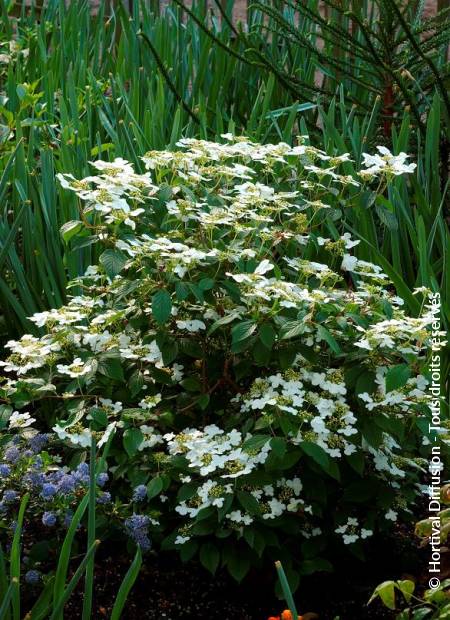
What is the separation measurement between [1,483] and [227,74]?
7.37 ft

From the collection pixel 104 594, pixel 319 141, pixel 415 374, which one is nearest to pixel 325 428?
pixel 415 374

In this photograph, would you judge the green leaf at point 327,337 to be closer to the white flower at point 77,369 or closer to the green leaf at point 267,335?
the green leaf at point 267,335

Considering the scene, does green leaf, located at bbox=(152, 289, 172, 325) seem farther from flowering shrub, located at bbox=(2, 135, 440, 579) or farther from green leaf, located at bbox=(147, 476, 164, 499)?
green leaf, located at bbox=(147, 476, 164, 499)

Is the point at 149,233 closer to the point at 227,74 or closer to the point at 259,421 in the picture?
the point at 259,421

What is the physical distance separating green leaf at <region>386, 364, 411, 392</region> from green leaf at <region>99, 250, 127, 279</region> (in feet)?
1.86

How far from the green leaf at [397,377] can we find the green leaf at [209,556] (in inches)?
17.9

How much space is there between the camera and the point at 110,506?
5.74 feet

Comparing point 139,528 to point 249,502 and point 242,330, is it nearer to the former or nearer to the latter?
point 249,502

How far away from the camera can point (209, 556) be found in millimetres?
1699

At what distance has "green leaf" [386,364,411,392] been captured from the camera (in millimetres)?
1600

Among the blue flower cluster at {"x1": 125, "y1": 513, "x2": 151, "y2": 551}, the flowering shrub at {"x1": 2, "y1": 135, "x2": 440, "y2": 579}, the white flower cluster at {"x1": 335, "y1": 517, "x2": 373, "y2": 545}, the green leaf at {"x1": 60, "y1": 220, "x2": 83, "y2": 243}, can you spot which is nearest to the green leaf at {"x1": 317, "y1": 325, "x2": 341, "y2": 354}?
the flowering shrub at {"x1": 2, "y1": 135, "x2": 440, "y2": 579}

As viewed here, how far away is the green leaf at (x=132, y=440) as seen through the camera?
1.68m

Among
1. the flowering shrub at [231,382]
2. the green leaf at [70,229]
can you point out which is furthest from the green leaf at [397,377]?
the green leaf at [70,229]

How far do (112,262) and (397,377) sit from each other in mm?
604
